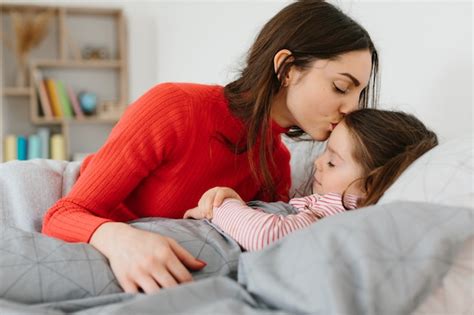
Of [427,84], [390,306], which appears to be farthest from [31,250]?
[427,84]

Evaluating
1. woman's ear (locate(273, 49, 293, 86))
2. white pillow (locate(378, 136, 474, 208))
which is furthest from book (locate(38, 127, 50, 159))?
white pillow (locate(378, 136, 474, 208))

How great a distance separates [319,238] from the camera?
695 millimetres

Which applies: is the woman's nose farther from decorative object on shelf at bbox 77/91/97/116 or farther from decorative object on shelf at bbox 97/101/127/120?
decorative object on shelf at bbox 77/91/97/116

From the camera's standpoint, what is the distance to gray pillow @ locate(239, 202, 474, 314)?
64 centimetres

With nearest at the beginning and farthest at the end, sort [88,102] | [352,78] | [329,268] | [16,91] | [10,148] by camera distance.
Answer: [329,268]
[352,78]
[10,148]
[16,91]
[88,102]

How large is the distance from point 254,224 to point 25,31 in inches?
135

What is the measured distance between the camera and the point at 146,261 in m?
0.81

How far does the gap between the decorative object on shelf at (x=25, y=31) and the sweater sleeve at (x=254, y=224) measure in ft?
10.8

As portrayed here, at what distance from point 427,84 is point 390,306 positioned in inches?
34.7

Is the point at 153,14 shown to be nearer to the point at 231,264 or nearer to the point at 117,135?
the point at 117,135

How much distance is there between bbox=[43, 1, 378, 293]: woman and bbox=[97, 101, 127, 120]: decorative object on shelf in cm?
273

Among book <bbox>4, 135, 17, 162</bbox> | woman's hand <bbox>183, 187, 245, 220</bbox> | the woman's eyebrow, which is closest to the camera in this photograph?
woman's hand <bbox>183, 187, 245, 220</bbox>

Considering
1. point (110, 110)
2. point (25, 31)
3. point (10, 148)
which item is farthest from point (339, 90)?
point (25, 31)

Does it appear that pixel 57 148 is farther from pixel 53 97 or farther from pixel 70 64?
pixel 70 64
